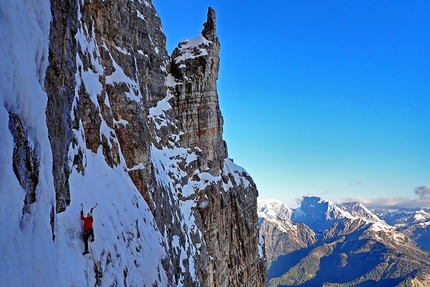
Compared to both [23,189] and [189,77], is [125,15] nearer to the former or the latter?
[189,77]

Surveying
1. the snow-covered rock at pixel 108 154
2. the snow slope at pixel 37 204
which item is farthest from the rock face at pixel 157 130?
the snow slope at pixel 37 204

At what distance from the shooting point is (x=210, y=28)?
56.1 metres

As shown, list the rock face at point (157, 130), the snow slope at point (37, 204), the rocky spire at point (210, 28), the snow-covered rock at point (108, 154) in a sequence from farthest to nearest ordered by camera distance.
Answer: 1. the rocky spire at point (210, 28)
2. the rock face at point (157, 130)
3. the snow-covered rock at point (108, 154)
4. the snow slope at point (37, 204)

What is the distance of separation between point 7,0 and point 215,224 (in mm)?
41182

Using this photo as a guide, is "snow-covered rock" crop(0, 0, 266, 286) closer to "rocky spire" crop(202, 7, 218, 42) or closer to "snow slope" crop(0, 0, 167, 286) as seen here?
"snow slope" crop(0, 0, 167, 286)

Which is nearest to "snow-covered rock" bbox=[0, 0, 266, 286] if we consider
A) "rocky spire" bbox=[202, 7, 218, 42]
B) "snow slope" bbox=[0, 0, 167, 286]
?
"snow slope" bbox=[0, 0, 167, 286]

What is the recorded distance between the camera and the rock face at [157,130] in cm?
1491

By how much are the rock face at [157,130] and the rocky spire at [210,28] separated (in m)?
0.17

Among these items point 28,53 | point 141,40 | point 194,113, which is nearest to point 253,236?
point 194,113

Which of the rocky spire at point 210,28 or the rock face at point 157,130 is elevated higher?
the rocky spire at point 210,28

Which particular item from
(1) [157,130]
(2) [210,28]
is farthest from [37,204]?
(2) [210,28]

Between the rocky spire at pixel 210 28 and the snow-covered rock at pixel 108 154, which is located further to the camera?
the rocky spire at pixel 210 28

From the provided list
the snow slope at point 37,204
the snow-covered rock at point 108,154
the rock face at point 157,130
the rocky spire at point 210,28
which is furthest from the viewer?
the rocky spire at point 210,28

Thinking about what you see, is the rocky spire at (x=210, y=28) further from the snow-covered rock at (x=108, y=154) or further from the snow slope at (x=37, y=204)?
the snow slope at (x=37, y=204)
